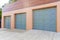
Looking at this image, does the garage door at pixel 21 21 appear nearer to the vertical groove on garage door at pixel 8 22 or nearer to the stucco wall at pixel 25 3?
the stucco wall at pixel 25 3

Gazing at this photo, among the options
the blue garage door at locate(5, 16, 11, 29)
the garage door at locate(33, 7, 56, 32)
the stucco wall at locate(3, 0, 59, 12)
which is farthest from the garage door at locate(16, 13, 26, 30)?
the blue garage door at locate(5, 16, 11, 29)

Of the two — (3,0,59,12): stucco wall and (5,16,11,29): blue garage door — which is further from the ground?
(3,0,59,12): stucco wall

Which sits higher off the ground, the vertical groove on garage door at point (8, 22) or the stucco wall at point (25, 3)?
the stucco wall at point (25, 3)

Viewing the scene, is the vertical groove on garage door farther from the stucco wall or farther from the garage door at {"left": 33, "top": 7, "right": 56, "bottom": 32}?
the garage door at {"left": 33, "top": 7, "right": 56, "bottom": 32}

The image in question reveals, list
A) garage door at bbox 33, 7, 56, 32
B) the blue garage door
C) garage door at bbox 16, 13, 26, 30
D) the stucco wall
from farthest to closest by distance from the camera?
the blue garage door < garage door at bbox 16, 13, 26, 30 < the stucco wall < garage door at bbox 33, 7, 56, 32

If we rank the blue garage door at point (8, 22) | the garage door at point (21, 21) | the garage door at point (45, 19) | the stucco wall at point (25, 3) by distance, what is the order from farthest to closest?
the blue garage door at point (8, 22), the garage door at point (21, 21), the stucco wall at point (25, 3), the garage door at point (45, 19)

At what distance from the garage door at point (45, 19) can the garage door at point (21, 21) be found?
1.46m

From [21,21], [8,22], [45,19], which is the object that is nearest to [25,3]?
[21,21]

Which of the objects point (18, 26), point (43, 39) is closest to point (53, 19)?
point (43, 39)

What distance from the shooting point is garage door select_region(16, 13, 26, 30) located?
390 inches

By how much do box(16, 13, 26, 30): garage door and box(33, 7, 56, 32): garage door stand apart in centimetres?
146

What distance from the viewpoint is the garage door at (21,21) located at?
32.5 feet

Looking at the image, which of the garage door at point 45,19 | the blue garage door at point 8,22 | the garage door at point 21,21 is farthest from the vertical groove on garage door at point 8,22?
the garage door at point 45,19

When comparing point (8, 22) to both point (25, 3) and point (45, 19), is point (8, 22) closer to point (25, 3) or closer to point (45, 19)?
point (25, 3)
